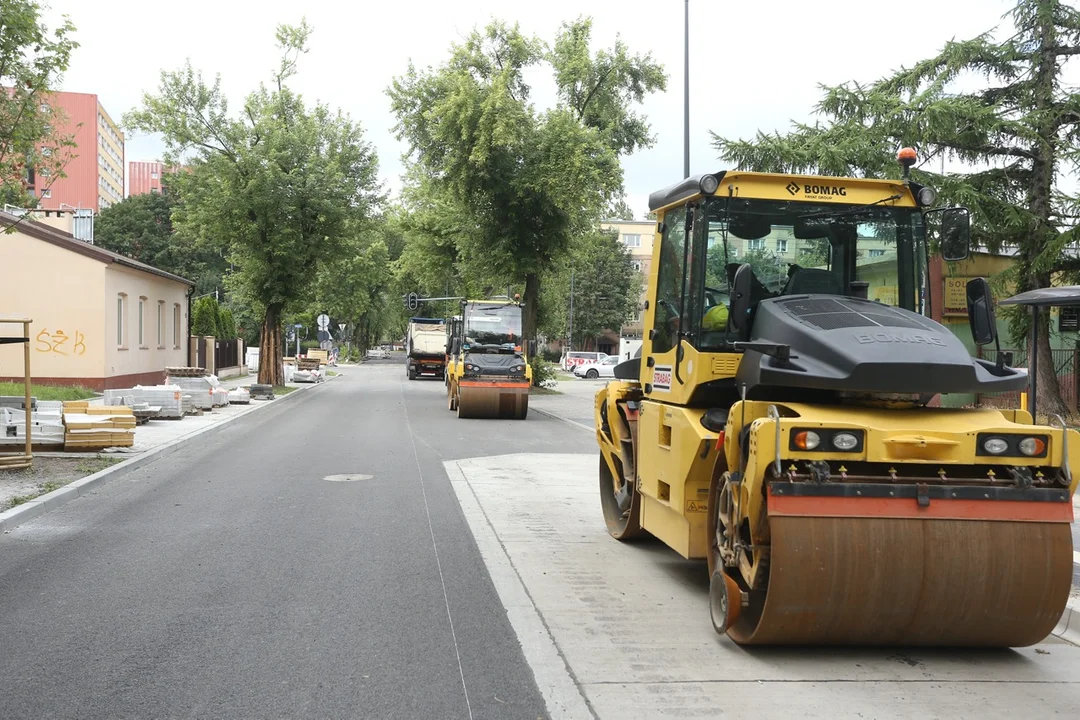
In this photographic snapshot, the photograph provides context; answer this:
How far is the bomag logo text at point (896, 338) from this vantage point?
17.7ft

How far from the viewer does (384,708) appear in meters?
4.59

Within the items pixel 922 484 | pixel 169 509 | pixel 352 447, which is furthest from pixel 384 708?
pixel 352 447

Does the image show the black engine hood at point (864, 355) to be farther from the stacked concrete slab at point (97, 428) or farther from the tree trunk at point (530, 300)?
the tree trunk at point (530, 300)

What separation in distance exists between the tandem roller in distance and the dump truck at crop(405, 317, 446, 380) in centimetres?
2489

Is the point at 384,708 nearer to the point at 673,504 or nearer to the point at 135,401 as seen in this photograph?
the point at 673,504

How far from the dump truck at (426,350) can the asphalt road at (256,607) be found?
119ft

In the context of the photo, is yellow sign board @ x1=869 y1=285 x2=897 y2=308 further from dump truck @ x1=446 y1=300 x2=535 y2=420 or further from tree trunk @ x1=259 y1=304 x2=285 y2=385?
tree trunk @ x1=259 y1=304 x2=285 y2=385

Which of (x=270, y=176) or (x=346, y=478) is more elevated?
(x=270, y=176)

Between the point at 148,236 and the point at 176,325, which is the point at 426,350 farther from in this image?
the point at 148,236

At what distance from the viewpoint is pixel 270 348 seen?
36.2 m

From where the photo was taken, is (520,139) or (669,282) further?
(520,139)

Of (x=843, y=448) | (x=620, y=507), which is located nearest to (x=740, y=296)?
(x=843, y=448)

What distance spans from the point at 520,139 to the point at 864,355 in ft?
91.2

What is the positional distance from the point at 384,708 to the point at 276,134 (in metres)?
30.5
